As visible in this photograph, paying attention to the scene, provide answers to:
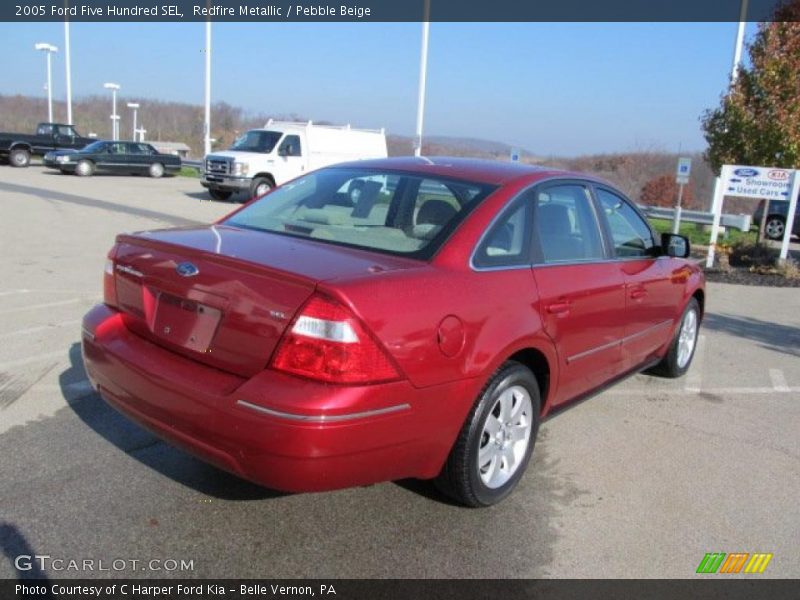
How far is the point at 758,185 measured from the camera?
11898 millimetres

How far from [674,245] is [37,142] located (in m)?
29.8

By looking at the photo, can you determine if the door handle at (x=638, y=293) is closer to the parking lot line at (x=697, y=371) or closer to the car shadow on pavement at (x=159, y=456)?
the parking lot line at (x=697, y=371)

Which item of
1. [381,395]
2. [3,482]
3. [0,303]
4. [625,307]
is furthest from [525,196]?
[0,303]

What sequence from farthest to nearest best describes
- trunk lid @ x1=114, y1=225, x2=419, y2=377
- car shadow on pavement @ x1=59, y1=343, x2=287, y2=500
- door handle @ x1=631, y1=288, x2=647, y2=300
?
door handle @ x1=631, y1=288, x2=647, y2=300
car shadow on pavement @ x1=59, y1=343, x2=287, y2=500
trunk lid @ x1=114, y1=225, x2=419, y2=377

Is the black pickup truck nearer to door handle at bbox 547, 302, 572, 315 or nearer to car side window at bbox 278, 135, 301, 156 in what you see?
car side window at bbox 278, 135, 301, 156

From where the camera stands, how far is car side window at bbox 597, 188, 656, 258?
4.44m

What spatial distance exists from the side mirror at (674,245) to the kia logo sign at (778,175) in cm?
799

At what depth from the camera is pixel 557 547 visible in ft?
10.2

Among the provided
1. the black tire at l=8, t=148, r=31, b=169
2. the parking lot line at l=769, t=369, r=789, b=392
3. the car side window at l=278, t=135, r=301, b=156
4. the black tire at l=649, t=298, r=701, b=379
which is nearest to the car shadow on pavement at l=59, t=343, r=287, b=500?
A: the black tire at l=649, t=298, r=701, b=379

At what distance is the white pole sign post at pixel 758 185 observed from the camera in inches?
454

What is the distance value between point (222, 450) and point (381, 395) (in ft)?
2.20

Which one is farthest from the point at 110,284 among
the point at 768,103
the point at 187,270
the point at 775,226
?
the point at 775,226

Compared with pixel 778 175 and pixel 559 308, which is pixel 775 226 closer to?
pixel 778 175

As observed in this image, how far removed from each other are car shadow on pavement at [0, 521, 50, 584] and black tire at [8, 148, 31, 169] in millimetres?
29691
